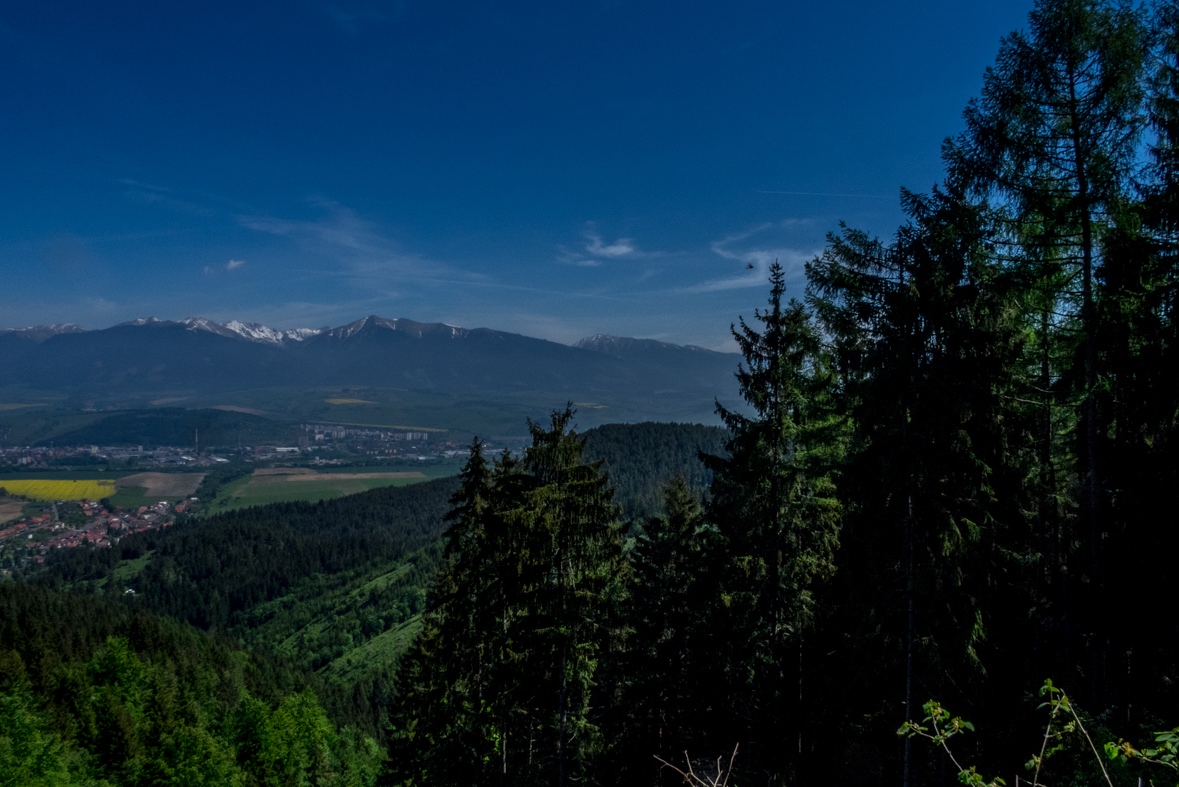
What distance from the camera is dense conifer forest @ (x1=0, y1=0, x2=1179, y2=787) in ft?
27.7

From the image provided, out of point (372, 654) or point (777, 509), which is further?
point (372, 654)

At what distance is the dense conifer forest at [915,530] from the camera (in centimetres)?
845

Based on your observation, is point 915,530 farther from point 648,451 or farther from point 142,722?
point 648,451

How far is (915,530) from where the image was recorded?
9.14 meters

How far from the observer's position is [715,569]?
41.9 ft

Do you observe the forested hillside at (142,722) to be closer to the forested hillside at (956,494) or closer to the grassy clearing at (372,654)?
the forested hillside at (956,494)

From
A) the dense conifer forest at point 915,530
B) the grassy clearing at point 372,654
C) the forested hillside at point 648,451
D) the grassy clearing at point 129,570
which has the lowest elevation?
the grassy clearing at point 129,570

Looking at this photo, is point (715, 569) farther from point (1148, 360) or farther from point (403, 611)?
point (403, 611)

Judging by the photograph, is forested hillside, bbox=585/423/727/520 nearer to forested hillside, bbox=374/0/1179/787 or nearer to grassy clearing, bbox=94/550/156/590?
grassy clearing, bbox=94/550/156/590

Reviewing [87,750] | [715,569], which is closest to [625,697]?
[715,569]

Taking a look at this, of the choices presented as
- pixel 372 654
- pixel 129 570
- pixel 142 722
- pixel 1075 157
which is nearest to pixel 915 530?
pixel 1075 157

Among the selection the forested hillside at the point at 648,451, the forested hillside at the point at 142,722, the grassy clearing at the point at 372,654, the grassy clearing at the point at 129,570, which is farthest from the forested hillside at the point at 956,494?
the grassy clearing at the point at 129,570

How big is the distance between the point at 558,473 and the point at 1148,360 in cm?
1037

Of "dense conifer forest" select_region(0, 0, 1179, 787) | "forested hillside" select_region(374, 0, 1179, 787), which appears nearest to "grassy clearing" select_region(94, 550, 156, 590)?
"dense conifer forest" select_region(0, 0, 1179, 787)
